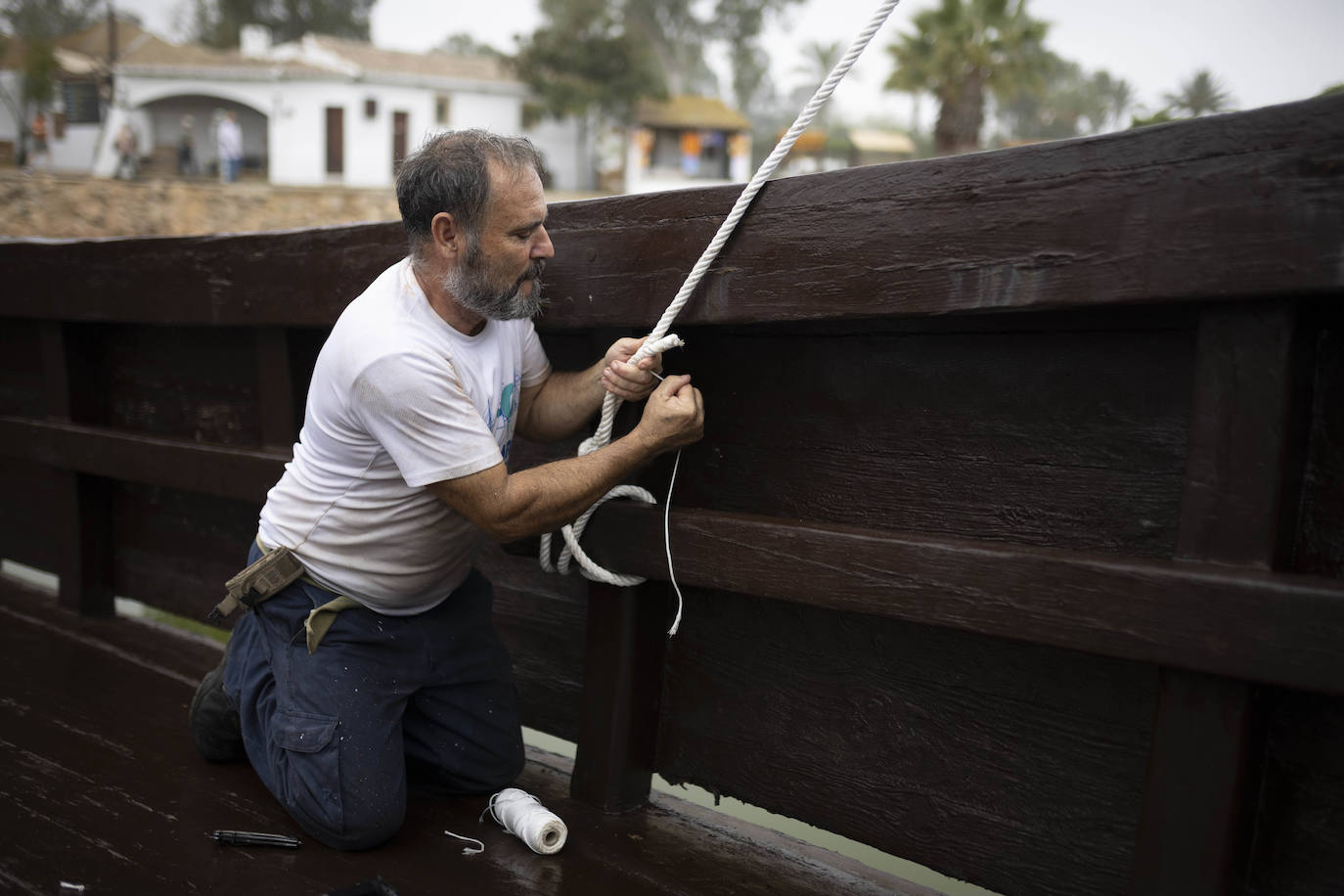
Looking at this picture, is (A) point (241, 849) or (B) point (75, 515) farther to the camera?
(B) point (75, 515)

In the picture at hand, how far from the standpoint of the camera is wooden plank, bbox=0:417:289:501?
2.71 meters

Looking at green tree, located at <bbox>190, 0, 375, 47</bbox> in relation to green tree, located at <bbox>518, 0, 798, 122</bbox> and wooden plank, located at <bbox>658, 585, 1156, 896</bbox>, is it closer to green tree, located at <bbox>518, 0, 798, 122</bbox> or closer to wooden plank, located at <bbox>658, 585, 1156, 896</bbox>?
green tree, located at <bbox>518, 0, 798, 122</bbox>

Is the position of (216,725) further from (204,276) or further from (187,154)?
(187,154)

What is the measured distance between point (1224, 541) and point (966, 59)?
2728 centimetres

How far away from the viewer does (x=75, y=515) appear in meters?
3.38

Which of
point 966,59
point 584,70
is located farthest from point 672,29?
point 966,59

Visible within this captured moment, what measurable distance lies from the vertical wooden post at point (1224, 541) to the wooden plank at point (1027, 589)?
0.21 ft

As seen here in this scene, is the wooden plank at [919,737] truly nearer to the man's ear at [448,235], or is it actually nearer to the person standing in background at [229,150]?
the man's ear at [448,235]

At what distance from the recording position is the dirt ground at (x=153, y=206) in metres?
16.7

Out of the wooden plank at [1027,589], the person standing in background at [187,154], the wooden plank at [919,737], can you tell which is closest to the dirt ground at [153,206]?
the person standing in background at [187,154]

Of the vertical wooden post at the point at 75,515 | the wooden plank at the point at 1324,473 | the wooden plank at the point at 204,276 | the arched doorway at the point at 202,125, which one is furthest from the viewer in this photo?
the arched doorway at the point at 202,125

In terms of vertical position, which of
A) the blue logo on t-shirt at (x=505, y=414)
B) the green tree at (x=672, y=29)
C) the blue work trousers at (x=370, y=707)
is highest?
the green tree at (x=672, y=29)

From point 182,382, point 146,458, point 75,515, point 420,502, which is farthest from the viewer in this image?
point 75,515

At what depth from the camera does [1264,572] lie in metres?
1.37
